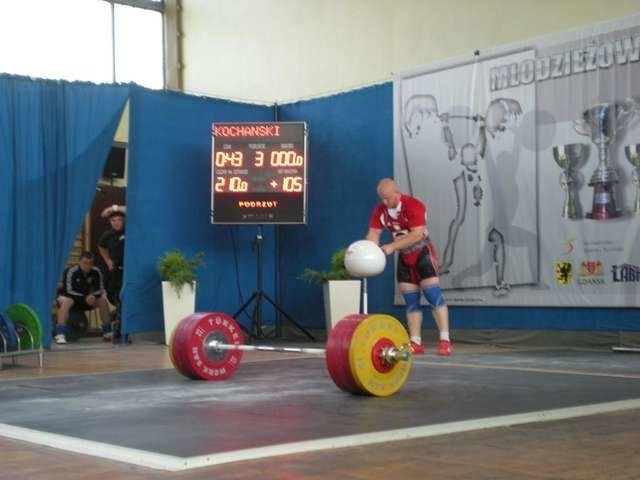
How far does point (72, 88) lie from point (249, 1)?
3977 millimetres

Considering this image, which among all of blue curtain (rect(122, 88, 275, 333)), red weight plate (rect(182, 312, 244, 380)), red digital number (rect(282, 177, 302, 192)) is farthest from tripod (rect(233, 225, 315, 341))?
red weight plate (rect(182, 312, 244, 380))

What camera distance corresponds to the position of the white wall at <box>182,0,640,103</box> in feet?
28.2

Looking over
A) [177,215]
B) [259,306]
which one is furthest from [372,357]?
[177,215]

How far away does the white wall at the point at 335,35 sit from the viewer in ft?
28.2

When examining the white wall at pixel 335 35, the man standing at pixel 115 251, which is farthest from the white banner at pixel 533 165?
the man standing at pixel 115 251

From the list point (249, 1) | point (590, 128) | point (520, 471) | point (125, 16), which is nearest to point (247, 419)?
point (520, 471)

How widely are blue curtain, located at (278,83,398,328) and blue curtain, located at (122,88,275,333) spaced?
288 mm

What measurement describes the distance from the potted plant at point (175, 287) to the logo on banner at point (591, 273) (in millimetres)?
3347

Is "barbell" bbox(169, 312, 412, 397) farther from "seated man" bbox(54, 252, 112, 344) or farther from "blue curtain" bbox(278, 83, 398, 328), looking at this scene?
"seated man" bbox(54, 252, 112, 344)

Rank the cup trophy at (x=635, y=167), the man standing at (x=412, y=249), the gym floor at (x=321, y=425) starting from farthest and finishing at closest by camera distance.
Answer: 1. the cup trophy at (x=635, y=167)
2. the man standing at (x=412, y=249)
3. the gym floor at (x=321, y=425)

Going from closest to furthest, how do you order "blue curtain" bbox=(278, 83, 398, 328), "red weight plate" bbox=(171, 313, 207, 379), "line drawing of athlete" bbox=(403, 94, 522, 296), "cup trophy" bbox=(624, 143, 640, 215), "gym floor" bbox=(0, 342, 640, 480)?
1. "gym floor" bbox=(0, 342, 640, 480)
2. "red weight plate" bbox=(171, 313, 207, 379)
3. "cup trophy" bbox=(624, 143, 640, 215)
4. "line drawing of athlete" bbox=(403, 94, 522, 296)
5. "blue curtain" bbox=(278, 83, 398, 328)

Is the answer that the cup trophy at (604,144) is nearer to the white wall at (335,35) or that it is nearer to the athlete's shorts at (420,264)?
the white wall at (335,35)

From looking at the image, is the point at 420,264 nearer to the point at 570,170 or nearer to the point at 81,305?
the point at 570,170

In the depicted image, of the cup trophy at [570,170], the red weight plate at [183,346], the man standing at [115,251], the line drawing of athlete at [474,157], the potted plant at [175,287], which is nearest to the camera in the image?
the red weight plate at [183,346]
